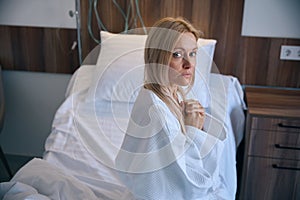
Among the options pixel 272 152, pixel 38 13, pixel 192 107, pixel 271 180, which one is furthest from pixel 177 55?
pixel 38 13

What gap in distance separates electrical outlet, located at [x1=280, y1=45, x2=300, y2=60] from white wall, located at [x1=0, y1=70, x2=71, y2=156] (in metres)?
1.36

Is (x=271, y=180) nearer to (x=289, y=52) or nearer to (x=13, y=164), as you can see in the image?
(x=289, y=52)

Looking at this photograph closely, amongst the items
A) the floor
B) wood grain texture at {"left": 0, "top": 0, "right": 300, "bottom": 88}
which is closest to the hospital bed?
wood grain texture at {"left": 0, "top": 0, "right": 300, "bottom": 88}

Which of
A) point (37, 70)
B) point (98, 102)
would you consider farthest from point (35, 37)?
point (98, 102)

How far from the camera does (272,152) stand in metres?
2.05

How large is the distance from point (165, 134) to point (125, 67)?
0.99 meters

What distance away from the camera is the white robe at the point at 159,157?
1.23 metres

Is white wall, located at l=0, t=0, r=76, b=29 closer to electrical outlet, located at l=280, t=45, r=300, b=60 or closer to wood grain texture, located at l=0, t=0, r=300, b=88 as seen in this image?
wood grain texture, located at l=0, t=0, r=300, b=88

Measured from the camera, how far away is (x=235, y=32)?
7.79ft

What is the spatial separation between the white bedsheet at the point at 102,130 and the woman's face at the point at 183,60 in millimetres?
445

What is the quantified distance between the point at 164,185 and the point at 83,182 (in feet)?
1.49

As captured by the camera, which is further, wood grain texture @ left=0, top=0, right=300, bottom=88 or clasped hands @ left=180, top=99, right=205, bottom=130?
wood grain texture @ left=0, top=0, right=300, bottom=88

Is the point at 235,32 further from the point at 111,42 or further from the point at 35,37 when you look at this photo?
the point at 35,37

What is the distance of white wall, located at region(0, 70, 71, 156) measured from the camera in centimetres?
272
